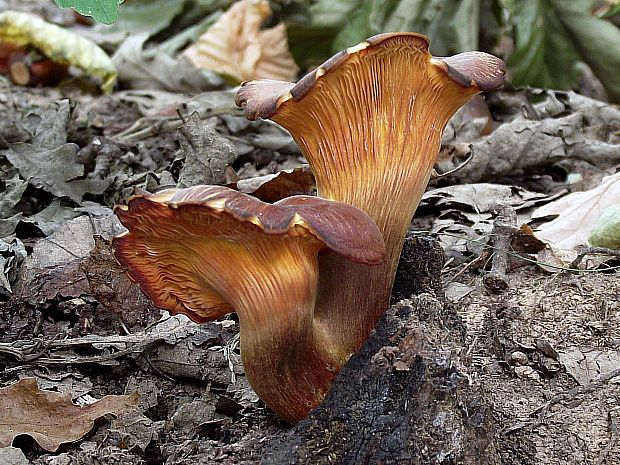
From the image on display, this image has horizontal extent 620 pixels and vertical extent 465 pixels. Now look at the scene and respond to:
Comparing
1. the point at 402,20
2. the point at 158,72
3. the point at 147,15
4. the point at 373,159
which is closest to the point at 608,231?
Answer: the point at 373,159

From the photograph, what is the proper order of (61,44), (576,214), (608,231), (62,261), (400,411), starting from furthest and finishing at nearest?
1. (61,44)
2. (576,214)
3. (608,231)
4. (62,261)
5. (400,411)

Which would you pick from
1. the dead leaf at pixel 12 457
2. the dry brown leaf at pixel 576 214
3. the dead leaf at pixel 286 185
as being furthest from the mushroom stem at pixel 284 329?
the dry brown leaf at pixel 576 214

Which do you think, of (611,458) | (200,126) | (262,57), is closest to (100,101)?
(262,57)

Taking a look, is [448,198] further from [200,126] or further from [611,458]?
[611,458]

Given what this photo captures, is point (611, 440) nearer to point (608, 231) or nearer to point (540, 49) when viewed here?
point (608, 231)

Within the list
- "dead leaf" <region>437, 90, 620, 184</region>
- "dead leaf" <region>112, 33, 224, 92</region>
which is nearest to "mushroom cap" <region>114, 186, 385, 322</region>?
"dead leaf" <region>437, 90, 620, 184</region>

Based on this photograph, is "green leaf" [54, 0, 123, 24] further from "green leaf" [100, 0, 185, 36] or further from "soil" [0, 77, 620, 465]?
"green leaf" [100, 0, 185, 36]

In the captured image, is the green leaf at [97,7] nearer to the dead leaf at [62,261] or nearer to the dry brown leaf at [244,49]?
the dead leaf at [62,261]
